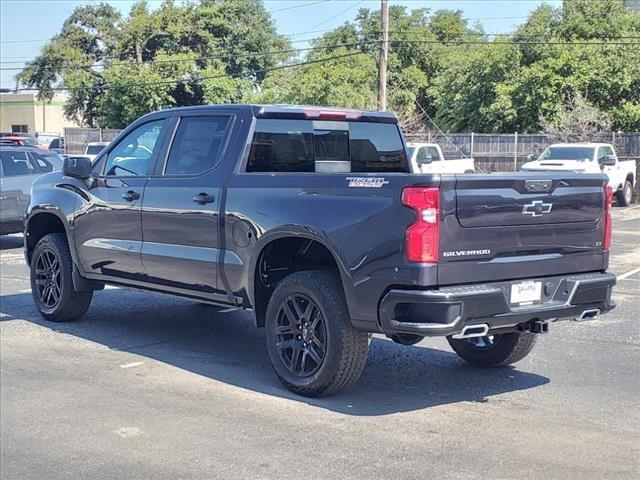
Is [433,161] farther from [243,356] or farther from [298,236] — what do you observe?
[298,236]

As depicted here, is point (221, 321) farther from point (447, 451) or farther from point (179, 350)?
point (447, 451)

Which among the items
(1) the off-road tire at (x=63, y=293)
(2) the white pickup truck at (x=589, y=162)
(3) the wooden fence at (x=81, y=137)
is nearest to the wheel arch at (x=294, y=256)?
(1) the off-road tire at (x=63, y=293)

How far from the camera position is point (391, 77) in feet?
163

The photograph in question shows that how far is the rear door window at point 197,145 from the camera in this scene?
23.3 ft

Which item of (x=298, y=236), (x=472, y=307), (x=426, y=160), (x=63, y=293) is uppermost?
(x=298, y=236)

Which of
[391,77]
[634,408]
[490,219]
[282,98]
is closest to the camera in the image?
[490,219]

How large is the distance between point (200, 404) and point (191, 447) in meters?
0.87

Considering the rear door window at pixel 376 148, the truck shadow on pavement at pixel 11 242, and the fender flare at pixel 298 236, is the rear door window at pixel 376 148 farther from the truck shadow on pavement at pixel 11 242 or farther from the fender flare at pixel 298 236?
the truck shadow on pavement at pixel 11 242

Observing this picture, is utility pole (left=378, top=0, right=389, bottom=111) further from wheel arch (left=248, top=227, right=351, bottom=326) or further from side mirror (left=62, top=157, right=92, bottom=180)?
wheel arch (left=248, top=227, right=351, bottom=326)

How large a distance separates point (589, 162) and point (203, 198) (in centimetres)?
1973

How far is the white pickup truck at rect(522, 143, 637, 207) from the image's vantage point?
23984mm

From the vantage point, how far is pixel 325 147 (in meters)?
7.36

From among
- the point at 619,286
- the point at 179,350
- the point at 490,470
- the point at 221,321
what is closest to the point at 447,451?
the point at 490,470

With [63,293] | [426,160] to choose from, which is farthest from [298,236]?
[426,160]
